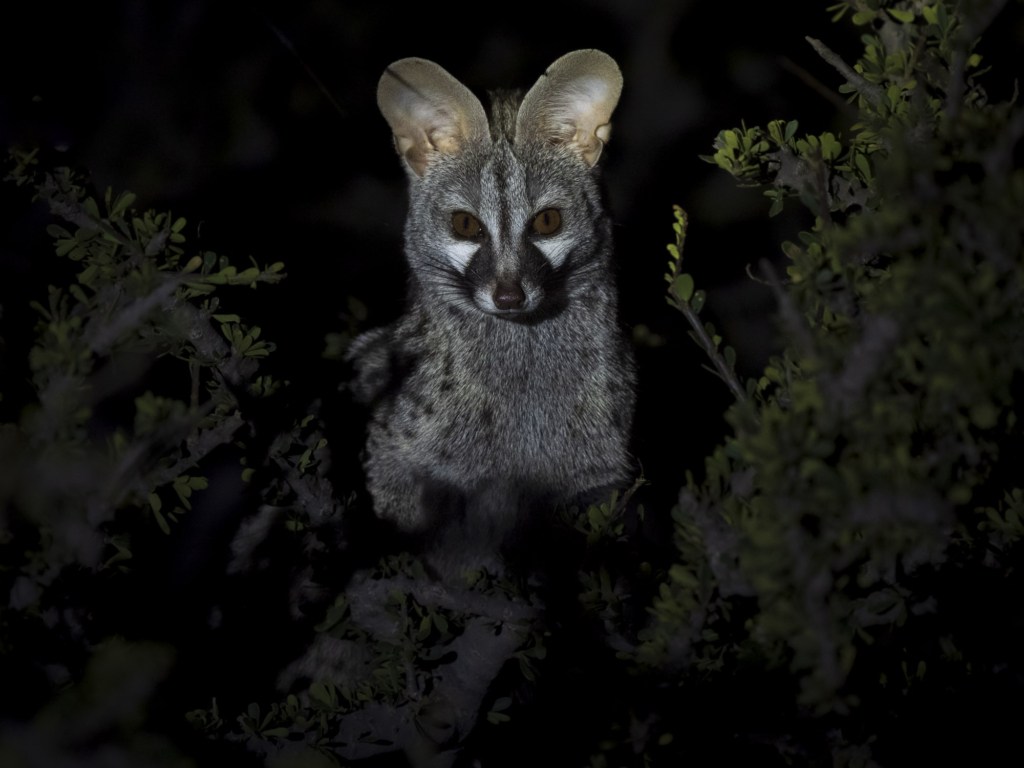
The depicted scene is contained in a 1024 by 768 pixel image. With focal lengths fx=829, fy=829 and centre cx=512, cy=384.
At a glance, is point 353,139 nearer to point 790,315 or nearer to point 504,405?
point 504,405

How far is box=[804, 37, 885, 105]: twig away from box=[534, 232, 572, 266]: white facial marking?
1.13 m

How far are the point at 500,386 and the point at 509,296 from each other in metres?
0.61

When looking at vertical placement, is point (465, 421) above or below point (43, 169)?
below

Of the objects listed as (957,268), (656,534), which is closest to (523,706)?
(656,534)

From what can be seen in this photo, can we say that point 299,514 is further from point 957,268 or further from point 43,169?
point 957,268

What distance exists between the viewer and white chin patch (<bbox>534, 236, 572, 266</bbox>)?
119 inches

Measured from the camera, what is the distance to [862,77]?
2273 mm

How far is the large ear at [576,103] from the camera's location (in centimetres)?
286

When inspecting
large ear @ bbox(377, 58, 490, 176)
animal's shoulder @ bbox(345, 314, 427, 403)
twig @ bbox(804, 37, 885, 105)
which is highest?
twig @ bbox(804, 37, 885, 105)

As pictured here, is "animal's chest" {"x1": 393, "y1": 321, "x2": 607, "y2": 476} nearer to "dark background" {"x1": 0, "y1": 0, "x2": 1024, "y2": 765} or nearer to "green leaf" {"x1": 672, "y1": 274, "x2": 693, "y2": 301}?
"dark background" {"x1": 0, "y1": 0, "x2": 1024, "y2": 765}

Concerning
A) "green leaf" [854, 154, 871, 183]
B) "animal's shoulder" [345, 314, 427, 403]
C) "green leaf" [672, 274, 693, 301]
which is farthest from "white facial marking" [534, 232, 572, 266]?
"green leaf" [672, 274, 693, 301]

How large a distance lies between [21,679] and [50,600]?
0.53ft

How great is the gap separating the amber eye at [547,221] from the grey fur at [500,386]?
43mm

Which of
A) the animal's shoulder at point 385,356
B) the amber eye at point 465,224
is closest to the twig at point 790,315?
the amber eye at point 465,224
